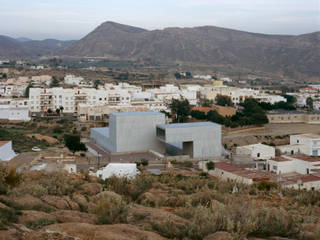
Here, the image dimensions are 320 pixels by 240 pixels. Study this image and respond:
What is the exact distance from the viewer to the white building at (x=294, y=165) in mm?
21891

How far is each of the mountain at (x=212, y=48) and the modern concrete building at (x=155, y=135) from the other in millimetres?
96460

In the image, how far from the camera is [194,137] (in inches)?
1047

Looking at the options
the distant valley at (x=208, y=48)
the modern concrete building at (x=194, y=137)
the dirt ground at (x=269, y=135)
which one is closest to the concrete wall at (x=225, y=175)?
the modern concrete building at (x=194, y=137)

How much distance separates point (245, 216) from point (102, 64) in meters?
115

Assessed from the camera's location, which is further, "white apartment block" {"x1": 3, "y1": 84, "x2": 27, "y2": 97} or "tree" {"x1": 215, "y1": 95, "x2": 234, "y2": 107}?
"white apartment block" {"x1": 3, "y1": 84, "x2": 27, "y2": 97}

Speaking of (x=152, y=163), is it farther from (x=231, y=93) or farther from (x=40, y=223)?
(x=231, y=93)

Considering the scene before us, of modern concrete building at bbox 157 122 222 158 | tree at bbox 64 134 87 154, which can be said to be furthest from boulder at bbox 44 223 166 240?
tree at bbox 64 134 87 154

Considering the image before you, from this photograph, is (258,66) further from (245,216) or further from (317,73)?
(245,216)

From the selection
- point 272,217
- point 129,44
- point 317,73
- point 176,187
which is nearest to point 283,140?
point 176,187

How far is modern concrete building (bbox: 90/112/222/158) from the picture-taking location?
87.2ft

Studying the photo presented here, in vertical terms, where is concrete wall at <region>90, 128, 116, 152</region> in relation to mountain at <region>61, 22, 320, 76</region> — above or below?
below

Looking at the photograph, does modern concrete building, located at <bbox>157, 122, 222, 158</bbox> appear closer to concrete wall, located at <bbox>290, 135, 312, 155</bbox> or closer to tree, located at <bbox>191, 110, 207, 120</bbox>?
concrete wall, located at <bbox>290, 135, 312, 155</bbox>

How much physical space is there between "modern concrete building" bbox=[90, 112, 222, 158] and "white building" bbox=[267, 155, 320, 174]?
5288mm

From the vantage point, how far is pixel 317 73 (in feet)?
381
